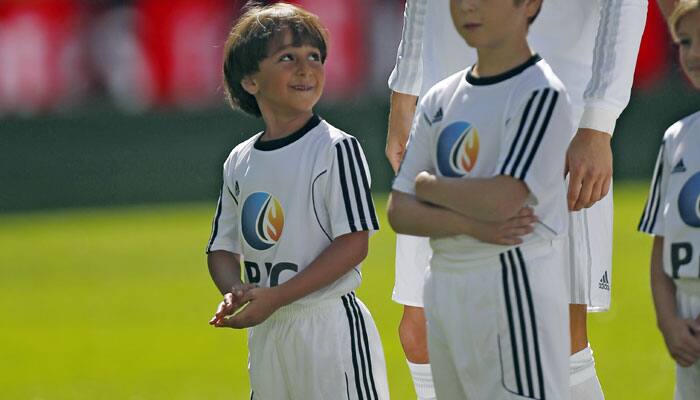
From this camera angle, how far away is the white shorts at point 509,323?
10.4 ft

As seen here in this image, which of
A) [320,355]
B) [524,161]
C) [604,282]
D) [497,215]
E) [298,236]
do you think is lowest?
[320,355]

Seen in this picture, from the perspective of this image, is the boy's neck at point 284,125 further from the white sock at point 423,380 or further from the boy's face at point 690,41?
the boy's face at point 690,41

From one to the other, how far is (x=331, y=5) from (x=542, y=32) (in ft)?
36.7

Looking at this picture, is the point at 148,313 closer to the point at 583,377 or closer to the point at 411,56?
the point at 411,56

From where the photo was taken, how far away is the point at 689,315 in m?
3.19

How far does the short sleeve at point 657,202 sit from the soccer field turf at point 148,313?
2999 mm

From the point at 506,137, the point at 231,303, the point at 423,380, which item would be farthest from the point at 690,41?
the point at 423,380

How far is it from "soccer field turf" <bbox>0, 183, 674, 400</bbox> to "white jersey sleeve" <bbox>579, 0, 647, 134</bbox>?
2722 mm

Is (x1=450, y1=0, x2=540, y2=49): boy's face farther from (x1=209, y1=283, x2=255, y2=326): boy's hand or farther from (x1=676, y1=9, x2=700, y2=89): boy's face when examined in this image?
(x1=209, y1=283, x2=255, y2=326): boy's hand

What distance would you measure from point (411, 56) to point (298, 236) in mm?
903

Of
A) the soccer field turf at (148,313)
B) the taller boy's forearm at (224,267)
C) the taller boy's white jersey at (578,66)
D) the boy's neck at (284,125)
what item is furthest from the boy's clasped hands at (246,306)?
the soccer field turf at (148,313)

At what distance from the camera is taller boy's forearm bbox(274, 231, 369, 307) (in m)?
3.66

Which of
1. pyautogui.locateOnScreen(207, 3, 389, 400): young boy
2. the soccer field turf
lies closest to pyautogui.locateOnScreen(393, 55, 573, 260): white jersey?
pyautogui.locateOnScreen(207, 3, 389, 400): young boy

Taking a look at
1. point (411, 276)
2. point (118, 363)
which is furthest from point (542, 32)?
point (118, 363)
